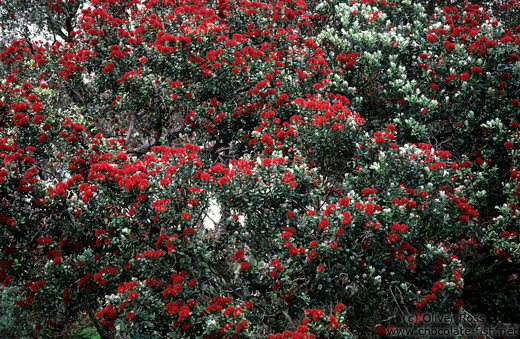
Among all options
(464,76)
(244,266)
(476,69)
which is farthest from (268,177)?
(476,69)

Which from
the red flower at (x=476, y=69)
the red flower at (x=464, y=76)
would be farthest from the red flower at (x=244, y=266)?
the red flower at (x=476, y=69)

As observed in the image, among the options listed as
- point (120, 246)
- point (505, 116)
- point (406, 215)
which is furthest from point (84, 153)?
point (505, 116)

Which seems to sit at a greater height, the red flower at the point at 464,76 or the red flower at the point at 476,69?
the red flower at the point at 476,69

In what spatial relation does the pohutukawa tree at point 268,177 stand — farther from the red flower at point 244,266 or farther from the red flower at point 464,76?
the red flower at point 464,76

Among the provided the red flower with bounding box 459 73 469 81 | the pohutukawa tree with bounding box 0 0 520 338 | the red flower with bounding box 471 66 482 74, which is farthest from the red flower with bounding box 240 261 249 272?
the red flower with bounding box 471 66 482 74

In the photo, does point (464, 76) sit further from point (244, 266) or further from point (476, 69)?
point (244, 266)

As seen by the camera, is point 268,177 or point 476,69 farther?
point 476,69

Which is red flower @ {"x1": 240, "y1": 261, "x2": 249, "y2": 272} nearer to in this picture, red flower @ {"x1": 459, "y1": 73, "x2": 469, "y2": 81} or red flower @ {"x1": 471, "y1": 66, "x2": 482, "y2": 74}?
red flower @ {"x1": 459, "y1": 73, "x2": 469, "y2": 81}

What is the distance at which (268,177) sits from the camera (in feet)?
17.1

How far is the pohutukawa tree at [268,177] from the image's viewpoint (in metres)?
5.02

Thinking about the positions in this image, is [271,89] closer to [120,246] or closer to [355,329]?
[120,246]

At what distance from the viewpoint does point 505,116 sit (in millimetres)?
6402

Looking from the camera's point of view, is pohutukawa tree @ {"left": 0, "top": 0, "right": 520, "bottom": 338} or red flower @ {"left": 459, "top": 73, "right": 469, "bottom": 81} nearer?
pohutukawa tree @ {"left": 0, "top": 0, "right": 520, "bottom": 338}

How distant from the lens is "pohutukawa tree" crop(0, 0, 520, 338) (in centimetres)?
502
